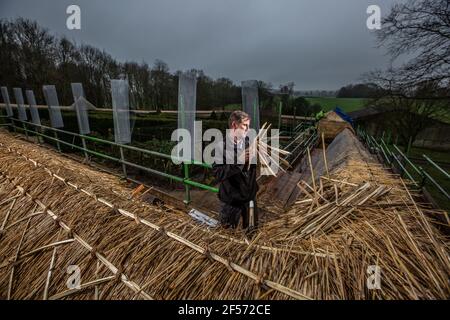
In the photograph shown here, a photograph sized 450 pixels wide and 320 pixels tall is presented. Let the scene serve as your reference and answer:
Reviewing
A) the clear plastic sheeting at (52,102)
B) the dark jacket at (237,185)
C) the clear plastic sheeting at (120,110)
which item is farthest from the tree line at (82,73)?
the dark jacket at (237,185)

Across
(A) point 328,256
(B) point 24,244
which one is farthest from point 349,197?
(B) point 24,244

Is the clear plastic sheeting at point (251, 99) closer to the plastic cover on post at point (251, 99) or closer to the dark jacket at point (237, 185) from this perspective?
the plastic cover on post at point (251, 99)

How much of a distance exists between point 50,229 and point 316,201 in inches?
105

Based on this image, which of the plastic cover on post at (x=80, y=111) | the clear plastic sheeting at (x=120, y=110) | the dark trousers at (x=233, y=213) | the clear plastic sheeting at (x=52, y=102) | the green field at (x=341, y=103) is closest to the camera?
the dark trousers at (x=233, y=213)

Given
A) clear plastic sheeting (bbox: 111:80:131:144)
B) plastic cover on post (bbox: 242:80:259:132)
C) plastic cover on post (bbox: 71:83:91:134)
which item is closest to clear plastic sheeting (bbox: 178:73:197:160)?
clear plastic sheeting (bbox: 111:80:131:144)

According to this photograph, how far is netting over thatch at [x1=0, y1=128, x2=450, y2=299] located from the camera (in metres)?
1.19

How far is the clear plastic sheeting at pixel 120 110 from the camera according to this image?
5.17 meters

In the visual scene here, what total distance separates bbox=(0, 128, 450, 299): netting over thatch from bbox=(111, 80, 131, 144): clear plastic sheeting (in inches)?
131

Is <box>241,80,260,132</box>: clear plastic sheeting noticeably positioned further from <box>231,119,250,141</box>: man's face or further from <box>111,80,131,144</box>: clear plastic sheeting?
<box>231,119,250,141</box>: man's face

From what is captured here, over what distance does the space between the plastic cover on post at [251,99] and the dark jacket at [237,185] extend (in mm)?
3653

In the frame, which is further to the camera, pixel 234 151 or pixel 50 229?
pixel 234 151

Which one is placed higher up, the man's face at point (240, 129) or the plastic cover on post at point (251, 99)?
the plastic cover on post at point (251, 99)
